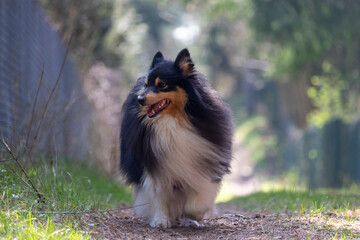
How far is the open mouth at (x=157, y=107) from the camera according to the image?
4.50 meters

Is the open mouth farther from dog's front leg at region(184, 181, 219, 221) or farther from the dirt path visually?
the dirt path

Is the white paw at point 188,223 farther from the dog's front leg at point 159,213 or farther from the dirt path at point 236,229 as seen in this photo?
the dog's front leg at point 159,213

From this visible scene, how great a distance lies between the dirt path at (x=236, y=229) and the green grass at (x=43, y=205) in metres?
0.24

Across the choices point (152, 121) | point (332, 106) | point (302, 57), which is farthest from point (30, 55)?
point (332, 106)

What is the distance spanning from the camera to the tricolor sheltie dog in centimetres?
453

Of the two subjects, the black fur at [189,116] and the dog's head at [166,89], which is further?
the black fur at [189,116]

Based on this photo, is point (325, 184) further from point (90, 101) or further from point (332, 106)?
point (90, 101)

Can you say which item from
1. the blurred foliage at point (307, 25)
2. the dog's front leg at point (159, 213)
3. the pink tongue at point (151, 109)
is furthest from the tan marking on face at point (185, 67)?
the blurred foliage at point (307, 25)

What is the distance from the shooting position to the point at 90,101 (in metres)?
10.1

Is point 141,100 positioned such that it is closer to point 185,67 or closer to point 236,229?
point 185,67

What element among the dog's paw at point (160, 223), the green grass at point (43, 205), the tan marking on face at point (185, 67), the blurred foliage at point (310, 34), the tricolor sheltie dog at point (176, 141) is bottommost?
the dog's paw at point (160, 223)

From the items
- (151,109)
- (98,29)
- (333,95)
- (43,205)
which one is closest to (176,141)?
(151,109)

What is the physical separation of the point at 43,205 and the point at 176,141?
→ 1327 millimetres

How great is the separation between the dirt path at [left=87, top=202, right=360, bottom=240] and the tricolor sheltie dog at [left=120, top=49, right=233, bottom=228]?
9.0 inches
